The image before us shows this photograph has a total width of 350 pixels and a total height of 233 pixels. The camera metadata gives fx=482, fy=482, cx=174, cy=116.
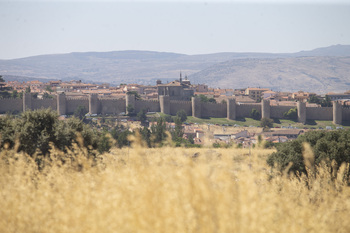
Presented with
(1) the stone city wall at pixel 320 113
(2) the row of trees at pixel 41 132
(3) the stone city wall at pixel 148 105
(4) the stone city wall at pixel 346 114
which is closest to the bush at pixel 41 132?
(2) the row of trees at pixel 41 132

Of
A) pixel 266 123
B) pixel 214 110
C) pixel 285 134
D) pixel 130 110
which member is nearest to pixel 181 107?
pixel 214 110

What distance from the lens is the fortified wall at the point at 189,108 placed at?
5569 cm

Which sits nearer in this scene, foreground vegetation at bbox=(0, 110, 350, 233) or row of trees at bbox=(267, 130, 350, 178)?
foreground vegetation at bbox=(0, 110, 350, 233)

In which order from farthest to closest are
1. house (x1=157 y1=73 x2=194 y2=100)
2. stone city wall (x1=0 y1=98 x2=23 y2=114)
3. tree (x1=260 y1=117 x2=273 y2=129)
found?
house (x1=157 y1=73 x2=194 y2=100)
stone city wall (x1=0 y1=98 x2=23 y2=114)
tree (x1=260 y1=117 x2=273 y2=129)

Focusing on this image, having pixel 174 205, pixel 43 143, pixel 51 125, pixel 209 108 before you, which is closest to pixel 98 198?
pixel 174 205

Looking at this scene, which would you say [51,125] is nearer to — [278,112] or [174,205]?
[174,205]

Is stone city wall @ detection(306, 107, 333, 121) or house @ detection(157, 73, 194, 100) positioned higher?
house @ detection(157, 73, 194, 100)

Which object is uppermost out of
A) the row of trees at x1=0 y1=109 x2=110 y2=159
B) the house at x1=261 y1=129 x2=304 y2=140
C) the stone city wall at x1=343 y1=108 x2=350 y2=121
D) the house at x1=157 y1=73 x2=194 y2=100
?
the row of trees at x1=0 y1=109 x2=110 y2=159

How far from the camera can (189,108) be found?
58.3 m

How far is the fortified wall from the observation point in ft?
183

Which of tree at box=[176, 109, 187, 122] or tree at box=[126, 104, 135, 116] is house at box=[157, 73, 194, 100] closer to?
tree at box=[176, 109, 187, 122]

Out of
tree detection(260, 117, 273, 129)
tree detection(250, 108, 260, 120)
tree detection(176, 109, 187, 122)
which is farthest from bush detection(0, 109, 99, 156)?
tree detection(250, 108, 260, 120)

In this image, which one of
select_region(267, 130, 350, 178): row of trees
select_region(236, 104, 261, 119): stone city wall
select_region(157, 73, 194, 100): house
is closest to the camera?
select_region(267, 130, 350, 178): row of trees

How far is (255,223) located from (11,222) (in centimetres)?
184
